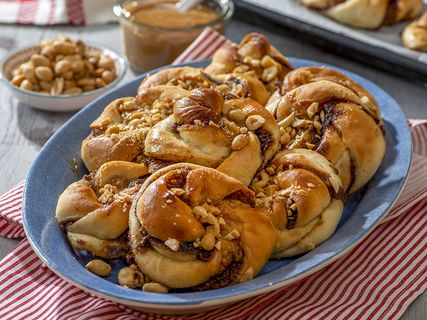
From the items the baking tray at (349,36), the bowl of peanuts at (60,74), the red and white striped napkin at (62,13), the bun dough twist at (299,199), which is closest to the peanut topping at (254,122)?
the bun dough twist at (299,199)

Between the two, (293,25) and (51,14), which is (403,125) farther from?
(51,14)

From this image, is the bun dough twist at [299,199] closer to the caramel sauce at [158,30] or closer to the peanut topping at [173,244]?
the peanut topping at [173,244]

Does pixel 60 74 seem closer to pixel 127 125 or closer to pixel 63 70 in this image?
pixel 63 70

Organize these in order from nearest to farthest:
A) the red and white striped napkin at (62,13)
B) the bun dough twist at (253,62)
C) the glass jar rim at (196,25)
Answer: the bun dough twist at (253,62) < the glass jar rim at (196,25) < the red and white striped napkin at (62,13)

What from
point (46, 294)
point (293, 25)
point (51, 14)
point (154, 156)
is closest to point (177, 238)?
point (154, 156)

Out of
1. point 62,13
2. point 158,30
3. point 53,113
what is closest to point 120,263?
point 53,113

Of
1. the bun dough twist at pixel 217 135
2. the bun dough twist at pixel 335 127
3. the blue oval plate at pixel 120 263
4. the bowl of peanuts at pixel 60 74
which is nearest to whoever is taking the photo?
the blue oval plate at pixel 120 263

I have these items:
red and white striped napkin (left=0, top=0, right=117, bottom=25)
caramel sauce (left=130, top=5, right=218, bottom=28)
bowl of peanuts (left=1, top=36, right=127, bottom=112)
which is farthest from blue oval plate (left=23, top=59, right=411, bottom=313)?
red and white striped napkin (left=0, top=0, right=117, bottom=25)
